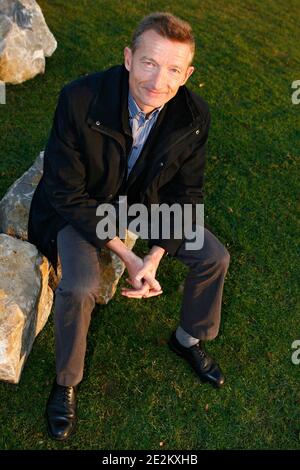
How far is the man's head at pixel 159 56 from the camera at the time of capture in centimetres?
315

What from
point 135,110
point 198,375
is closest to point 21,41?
point 135,110

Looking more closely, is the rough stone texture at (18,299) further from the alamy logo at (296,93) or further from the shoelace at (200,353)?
the alamy logo at (296,93)

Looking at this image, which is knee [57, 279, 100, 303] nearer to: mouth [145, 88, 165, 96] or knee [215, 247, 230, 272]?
knee [215, 247, 230, 272]

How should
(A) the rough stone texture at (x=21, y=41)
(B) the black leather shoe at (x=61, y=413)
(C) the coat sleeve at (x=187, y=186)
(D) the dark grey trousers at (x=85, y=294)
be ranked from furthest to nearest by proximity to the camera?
(A) the rough stone texture at (x=21, y=41), (C) the coat sleeve at (x=187, y=186), (B) the black leather shoe at (x=61, y=413), (D) the dark grey trousers at (x=85, y=294)

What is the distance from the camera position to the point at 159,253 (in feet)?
12.7

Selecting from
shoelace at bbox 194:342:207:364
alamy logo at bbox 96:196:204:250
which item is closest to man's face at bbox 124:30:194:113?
alamy logo at bbox 96:196:204:250

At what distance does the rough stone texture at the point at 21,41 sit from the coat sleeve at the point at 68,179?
11.9 feet

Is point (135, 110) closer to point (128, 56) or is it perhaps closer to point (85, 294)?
point (128, 56)

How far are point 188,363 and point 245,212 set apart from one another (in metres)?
2.06

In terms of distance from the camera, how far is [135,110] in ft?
11.6

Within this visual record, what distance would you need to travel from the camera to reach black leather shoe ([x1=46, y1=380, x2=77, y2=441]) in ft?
11.9

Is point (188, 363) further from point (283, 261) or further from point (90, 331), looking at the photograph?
point (283, 261)

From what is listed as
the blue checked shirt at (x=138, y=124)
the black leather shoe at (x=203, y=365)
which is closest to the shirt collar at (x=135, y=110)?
the blue checked shirt at (x=138, y=124)
